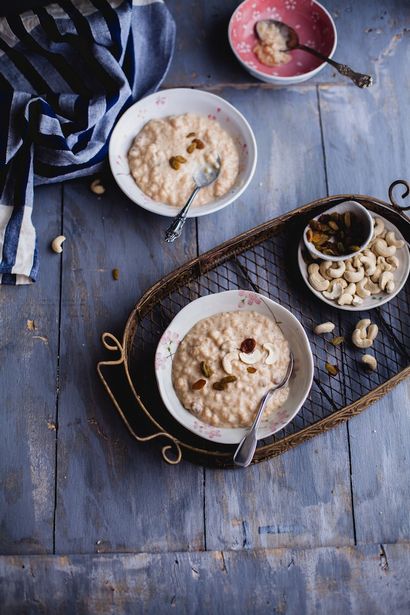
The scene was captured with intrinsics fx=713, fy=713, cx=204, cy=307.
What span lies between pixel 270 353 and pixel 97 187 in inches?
27.5

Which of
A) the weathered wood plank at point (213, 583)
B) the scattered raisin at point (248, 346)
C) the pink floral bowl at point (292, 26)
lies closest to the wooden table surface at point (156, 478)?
the weathered wood plank at point (213, 583)

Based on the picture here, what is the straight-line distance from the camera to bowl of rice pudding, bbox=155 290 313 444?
173 cm

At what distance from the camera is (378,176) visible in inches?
83.1

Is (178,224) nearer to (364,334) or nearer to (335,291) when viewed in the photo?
(335,291)

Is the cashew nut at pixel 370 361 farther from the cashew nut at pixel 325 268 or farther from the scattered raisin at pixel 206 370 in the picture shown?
the scattered raisin at pixel 206 370

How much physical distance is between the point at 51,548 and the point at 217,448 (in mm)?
478

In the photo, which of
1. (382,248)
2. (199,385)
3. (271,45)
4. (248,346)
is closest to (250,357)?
(248,346)

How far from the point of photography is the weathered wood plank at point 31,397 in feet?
5.83

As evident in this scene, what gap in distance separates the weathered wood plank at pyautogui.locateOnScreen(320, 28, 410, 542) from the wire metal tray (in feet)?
0.35

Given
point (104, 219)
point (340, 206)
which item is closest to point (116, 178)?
point (104, 219)

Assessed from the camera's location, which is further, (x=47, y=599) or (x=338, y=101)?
(x=338, y=101)

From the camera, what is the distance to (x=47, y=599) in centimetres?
170

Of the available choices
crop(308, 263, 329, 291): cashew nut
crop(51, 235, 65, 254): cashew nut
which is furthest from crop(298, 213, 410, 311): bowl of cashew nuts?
crop(51, 235, 65, 254): cashew nut

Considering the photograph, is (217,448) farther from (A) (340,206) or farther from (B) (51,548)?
(A) (340,206)
